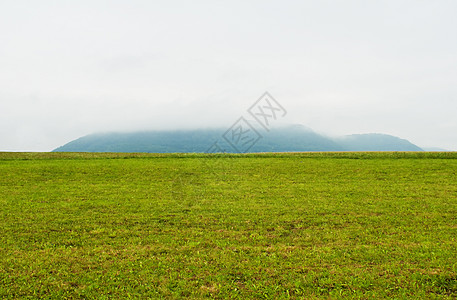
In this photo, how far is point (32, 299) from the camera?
24.1ft

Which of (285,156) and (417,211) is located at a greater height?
(285,156)

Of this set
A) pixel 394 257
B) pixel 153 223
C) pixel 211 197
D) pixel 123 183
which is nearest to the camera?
pixel 394 257

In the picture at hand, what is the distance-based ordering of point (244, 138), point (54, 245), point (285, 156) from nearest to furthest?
point (54, 245), point (244, 138), point (285, 156)

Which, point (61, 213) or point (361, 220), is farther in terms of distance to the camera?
point (61, 213)

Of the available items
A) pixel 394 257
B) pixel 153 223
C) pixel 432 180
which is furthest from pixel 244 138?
pixel 432 180

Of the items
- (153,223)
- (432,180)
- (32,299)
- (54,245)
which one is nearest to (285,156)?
(432,180)

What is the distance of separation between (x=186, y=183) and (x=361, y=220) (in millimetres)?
14312

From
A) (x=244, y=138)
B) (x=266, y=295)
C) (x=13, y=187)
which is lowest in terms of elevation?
(x=266, y=295)

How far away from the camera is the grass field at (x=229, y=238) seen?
26.0 feet

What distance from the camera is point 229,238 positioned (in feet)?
37.2

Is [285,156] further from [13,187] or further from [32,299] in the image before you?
[32,299]

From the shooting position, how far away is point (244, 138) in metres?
20.6

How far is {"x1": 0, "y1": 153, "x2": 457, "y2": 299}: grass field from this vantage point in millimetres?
7910

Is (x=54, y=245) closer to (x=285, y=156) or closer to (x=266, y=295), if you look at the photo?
(x=266, y=295)
